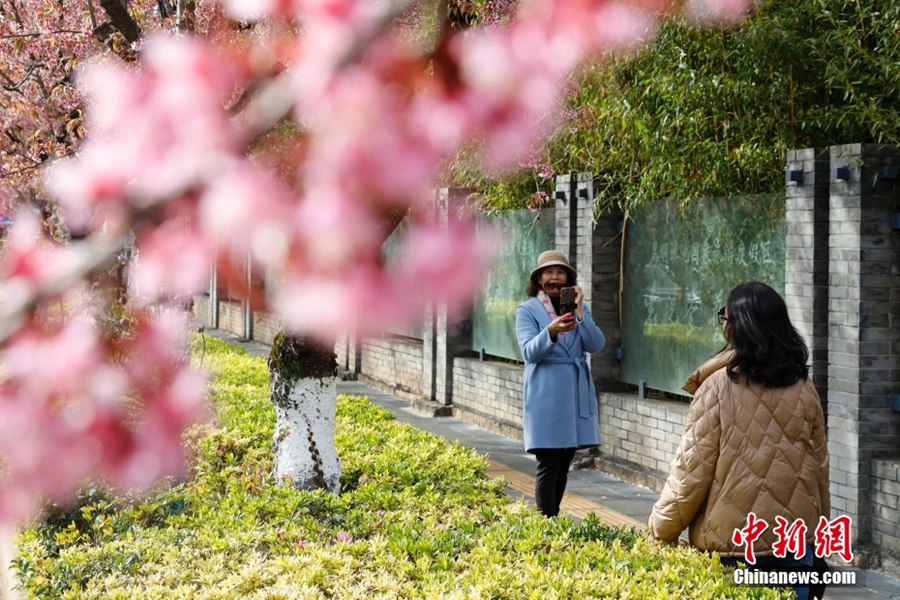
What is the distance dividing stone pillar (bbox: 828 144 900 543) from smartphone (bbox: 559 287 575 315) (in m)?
1.83

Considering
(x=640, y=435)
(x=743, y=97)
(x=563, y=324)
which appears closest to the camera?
(x=563, y=324)

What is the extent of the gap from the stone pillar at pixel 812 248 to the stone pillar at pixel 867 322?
0.78 ft

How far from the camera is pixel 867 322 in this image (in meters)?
6.73

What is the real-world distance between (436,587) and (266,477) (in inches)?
123

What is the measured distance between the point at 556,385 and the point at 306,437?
71.6 inches


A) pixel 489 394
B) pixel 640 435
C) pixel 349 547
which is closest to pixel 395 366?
pixel 489 394

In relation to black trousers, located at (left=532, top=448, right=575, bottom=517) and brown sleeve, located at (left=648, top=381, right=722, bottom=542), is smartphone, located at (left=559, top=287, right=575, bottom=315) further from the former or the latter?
brown sleeve, located at (left=648, top=381, right=722, bottom=542)

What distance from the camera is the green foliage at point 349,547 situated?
4.63m

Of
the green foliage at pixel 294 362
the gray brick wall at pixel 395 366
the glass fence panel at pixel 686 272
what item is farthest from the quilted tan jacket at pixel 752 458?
the gray brick wall at pixel 395 366

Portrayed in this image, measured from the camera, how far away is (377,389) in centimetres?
1667

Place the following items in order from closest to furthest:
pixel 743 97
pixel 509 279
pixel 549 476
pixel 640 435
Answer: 1. pixel 549 476
2. pixel 743 97
3. pixel 640 435
4. pixel 509 279

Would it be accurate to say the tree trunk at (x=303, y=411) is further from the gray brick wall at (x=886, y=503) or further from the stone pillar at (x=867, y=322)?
the gray brick wall at (x=886, y=503)

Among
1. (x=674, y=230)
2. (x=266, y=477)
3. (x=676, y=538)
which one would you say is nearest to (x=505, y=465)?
(x=674, y=230)

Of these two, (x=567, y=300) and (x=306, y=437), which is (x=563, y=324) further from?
(x=306, y=437)
